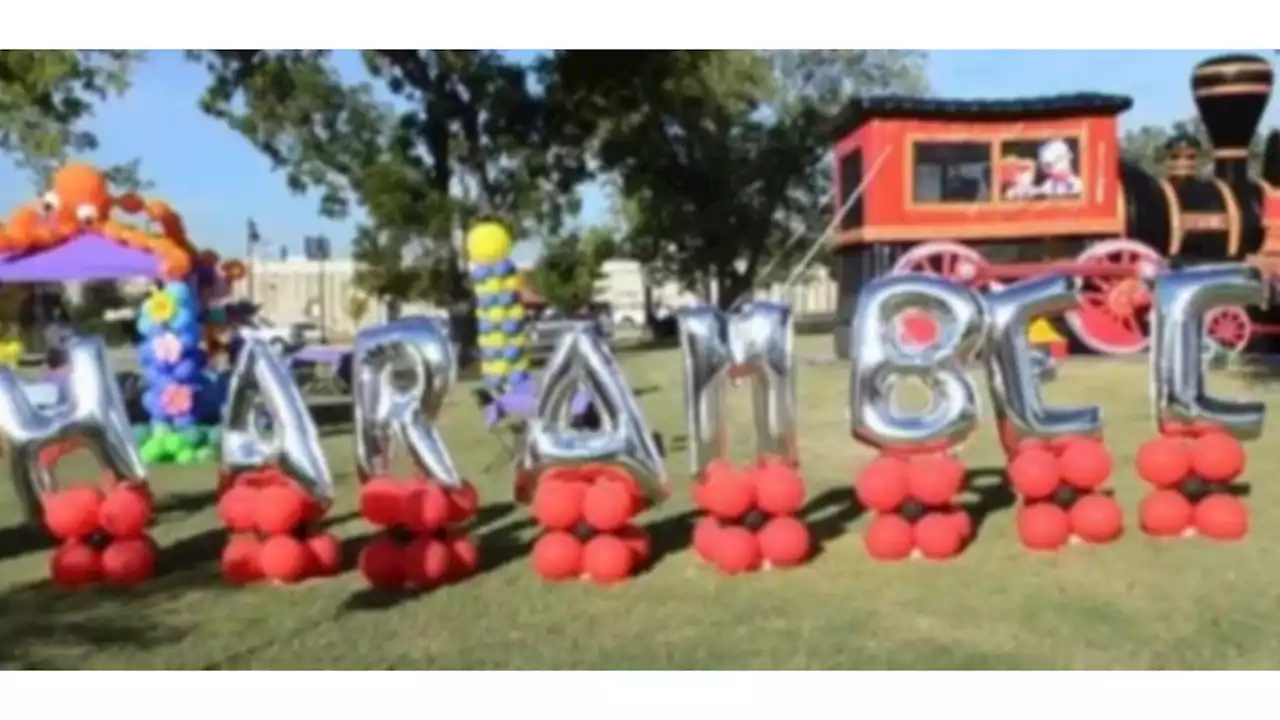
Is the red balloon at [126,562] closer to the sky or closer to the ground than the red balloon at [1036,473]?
closer to the ground

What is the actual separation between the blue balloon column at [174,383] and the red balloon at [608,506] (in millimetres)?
6267

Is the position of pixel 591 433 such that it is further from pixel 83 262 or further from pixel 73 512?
pixel 83 262

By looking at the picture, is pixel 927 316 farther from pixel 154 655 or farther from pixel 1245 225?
pixel 1245 225

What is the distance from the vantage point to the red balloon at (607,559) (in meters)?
7.23

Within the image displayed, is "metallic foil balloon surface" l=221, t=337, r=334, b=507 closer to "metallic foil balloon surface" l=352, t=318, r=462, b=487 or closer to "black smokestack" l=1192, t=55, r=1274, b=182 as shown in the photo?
"metallic foil balloon surface" l=352, t=318, r=462, b=487

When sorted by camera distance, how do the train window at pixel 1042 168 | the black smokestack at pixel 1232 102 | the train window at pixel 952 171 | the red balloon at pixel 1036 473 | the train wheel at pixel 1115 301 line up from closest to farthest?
the red balloon at pixel 1036 473 → the train wheel at pixel 1115 301 → the black smokestack at pixel 1232 102 → the train window at pixel 952 171 → the train window at pixel 1042 168

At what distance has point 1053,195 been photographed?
19781 mm

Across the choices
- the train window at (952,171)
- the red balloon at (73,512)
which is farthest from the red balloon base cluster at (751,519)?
the train window at (952,171)

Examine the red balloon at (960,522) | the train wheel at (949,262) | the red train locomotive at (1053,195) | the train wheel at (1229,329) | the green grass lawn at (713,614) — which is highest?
the red train locomotive at (1053,195)

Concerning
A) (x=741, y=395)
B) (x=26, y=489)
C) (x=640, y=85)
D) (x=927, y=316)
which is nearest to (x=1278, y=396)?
(x=741, y=395)

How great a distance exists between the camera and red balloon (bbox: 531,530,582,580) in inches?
288

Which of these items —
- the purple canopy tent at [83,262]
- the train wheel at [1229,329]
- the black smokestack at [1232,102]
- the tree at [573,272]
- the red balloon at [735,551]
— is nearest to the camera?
the red balloon at [735,551]

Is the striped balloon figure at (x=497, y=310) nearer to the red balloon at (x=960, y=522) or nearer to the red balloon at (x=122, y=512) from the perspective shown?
the red balloon at (x=122, y=512)

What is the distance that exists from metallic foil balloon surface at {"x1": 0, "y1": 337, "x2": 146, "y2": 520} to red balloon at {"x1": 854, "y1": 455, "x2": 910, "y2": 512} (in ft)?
11.6
